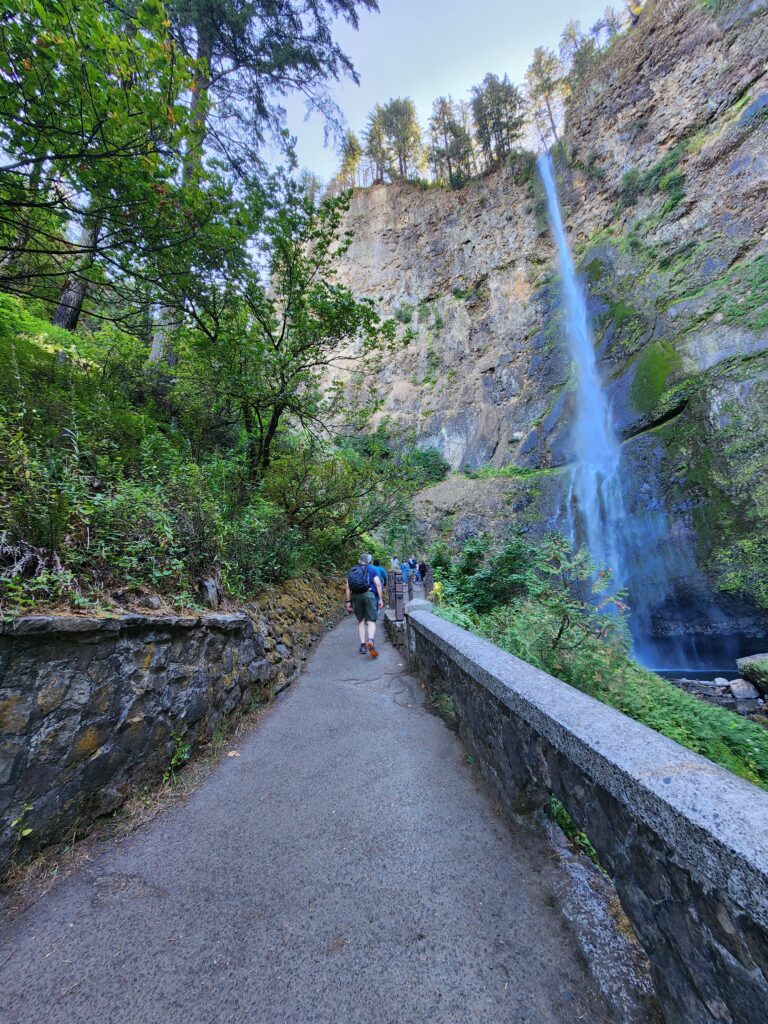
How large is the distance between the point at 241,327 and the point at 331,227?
2.38 metres

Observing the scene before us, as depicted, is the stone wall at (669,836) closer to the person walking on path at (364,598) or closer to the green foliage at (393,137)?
the person walking on path at (364,598)

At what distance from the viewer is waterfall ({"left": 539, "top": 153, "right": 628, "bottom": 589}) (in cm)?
1345

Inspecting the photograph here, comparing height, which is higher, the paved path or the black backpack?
the black backpack

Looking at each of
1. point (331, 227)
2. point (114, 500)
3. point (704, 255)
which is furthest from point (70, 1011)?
point (704, 255)

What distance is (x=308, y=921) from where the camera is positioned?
1.72 metres

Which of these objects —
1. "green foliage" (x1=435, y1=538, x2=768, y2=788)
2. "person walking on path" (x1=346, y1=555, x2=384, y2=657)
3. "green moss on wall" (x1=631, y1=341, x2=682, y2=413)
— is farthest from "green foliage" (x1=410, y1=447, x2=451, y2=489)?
"green foliage" (x1=435, y1=538, x2=768, y2=788)

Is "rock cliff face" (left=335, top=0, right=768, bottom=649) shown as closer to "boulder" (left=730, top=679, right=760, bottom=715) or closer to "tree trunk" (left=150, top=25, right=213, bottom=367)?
"boulder" (left=730, top=679, right=760, bottom=715)

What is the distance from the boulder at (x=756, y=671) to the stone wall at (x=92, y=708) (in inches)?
413

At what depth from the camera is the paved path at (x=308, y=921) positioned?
1.38 meters

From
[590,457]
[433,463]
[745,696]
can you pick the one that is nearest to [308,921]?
[745,696]

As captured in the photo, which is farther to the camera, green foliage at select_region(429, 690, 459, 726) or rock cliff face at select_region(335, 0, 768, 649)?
rock cliff face at select_region(335, 0, 768, 649)

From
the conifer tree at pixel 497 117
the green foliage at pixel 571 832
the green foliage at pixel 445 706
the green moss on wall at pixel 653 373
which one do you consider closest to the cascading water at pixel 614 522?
the green moss on wall at pixel 653 373

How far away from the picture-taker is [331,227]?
6617mm

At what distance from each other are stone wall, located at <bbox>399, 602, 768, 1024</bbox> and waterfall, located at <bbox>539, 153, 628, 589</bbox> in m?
10.2
